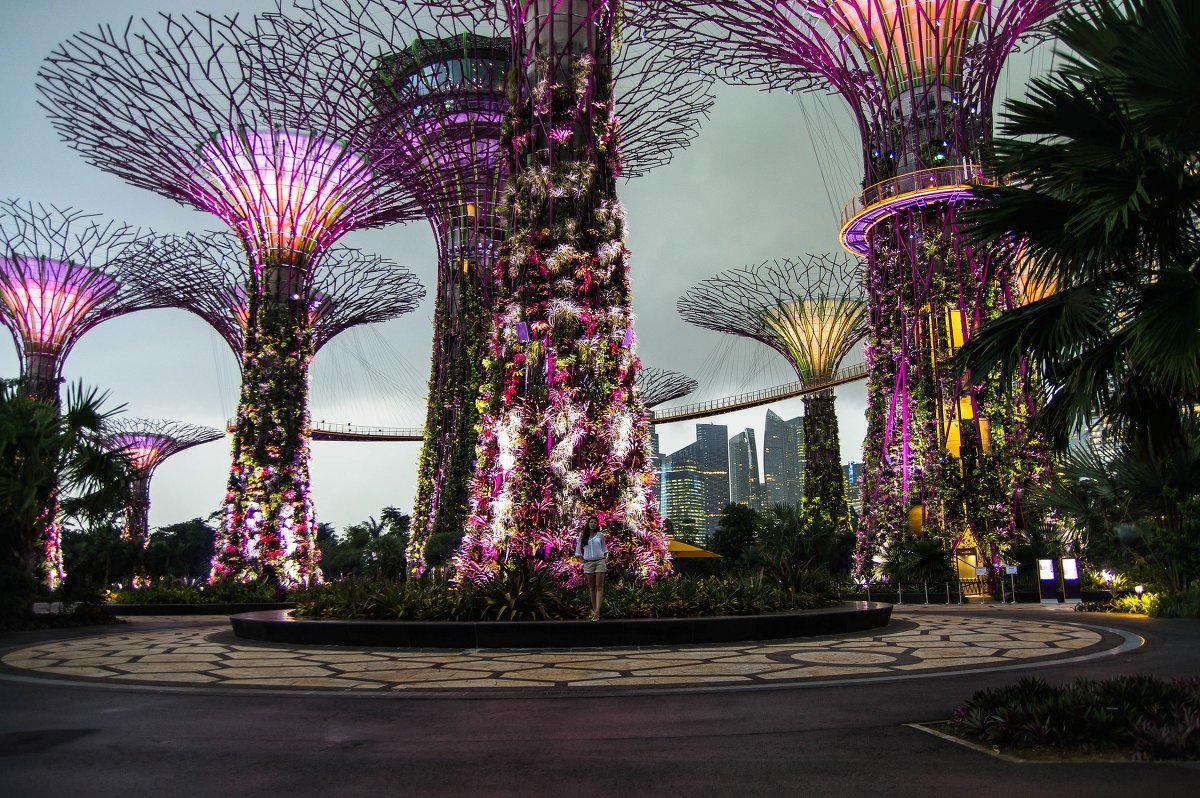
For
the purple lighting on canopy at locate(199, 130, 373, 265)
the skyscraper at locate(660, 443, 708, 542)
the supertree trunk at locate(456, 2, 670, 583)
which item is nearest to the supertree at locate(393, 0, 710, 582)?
the supertree trunk at locate(456, 2, 670, 583)

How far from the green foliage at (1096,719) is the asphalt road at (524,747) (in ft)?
0.62

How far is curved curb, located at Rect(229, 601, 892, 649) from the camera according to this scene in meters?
9.97

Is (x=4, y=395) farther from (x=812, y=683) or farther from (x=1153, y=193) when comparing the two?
(x=1153, y=193)

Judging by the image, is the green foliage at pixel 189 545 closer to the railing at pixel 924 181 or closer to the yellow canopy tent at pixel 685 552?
the yellow canopy tent at pixel 685 552

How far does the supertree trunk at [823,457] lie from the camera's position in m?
38.4

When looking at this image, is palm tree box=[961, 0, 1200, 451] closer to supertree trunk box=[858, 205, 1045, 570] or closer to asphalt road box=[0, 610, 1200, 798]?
asphalt road box=[0, 610, 1200, 798]

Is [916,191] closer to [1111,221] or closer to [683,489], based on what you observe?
[1111,221]

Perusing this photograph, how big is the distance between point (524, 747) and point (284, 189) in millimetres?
20431

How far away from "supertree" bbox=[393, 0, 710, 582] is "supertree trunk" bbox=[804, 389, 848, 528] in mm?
26583

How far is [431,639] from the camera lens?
10.1 meters

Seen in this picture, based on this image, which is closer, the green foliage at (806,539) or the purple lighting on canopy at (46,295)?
the green foliage at (806,539)

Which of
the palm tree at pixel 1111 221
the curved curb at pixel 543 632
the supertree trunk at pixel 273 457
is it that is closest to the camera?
the palm tree at pixel 1111 221

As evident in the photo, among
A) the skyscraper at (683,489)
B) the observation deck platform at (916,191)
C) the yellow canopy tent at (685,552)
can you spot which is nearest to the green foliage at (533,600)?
the observation deck platform at (916,191)

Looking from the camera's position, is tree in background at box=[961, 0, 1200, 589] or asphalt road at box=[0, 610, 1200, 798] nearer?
asphalt road at box=[0, 610, 1200, 798]
